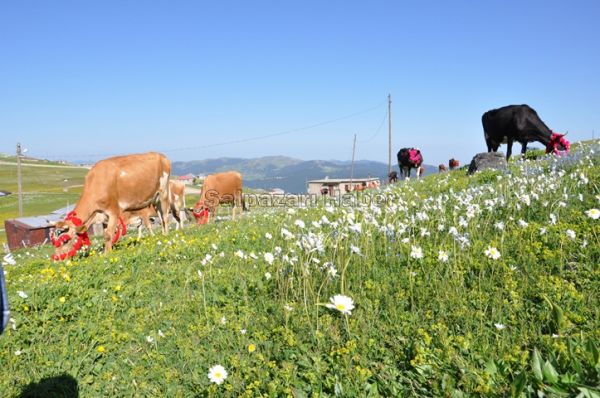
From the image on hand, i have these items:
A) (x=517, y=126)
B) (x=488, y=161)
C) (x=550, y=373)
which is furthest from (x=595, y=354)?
(x=517, y=126)

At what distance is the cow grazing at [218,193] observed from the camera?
25577mm

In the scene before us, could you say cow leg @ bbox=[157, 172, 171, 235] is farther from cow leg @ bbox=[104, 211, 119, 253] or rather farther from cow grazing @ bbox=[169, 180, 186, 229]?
cow grazing @ bbox=[169, 180, 186, 229]

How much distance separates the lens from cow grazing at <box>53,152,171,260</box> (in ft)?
37.3

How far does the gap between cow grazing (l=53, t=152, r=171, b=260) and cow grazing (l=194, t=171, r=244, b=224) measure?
388 inches

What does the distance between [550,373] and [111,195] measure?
12.8 m

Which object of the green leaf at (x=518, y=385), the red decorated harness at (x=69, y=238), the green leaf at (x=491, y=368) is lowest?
the red decorated harness at (x=69, y=238)

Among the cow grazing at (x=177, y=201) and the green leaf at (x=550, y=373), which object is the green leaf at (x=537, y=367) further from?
the cow grazing at (x=177, y=201)

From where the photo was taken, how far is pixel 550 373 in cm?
261

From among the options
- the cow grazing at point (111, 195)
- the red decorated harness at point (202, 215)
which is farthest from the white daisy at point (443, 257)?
the red decorated harness at point (202, 215)

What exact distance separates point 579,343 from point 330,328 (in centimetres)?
218

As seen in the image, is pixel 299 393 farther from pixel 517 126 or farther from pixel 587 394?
pixel 517 126

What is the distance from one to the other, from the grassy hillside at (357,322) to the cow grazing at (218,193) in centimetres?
1847

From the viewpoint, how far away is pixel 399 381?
3193mm

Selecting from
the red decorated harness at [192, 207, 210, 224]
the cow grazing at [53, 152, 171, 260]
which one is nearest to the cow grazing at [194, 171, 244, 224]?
the red decorated harness at [192, 207, 210, 224]
